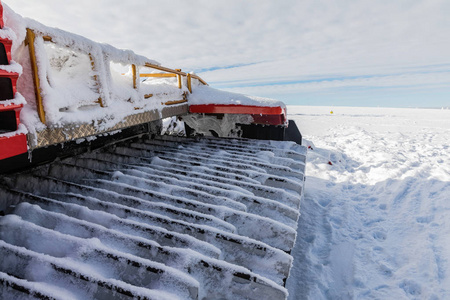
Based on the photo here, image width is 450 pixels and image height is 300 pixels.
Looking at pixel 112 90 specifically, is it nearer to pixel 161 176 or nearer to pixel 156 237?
pixel 161 176

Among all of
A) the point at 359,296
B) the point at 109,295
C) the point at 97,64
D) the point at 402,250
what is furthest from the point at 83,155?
the point at 402,250

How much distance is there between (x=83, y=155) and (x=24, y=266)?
97.9 inches

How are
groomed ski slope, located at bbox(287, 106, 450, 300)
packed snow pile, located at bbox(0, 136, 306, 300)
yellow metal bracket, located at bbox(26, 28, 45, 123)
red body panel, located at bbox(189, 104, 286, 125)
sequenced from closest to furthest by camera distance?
packed snow pile, located at bbox(0, 136, 306, 300) → yellow metal bracket, located at bbox(26, 28, 45, 123) → groomed ski slope, located at bbox(287, 106, 450, 300) → red body panel, located at bbox(189, 104, 286, 125)

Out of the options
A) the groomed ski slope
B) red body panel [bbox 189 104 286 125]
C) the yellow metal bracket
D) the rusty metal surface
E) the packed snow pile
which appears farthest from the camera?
red body panel [bbox 189 104 286 125]

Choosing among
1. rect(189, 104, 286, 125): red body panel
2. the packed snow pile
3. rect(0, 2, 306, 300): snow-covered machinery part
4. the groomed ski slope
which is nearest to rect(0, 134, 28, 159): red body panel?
rect(0, 2, 306, 300): snow-covered machinery part

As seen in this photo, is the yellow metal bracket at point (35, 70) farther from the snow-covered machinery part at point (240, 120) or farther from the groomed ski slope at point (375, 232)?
the snow-covered machinery part at point (240, 120)

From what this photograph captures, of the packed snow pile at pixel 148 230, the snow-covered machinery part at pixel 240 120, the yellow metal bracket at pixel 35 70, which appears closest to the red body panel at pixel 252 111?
the snow-covered machinery part at pixel 240 120

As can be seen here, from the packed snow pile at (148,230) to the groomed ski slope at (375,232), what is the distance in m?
1.60

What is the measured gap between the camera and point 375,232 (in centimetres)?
501

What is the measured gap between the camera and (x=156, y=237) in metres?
2.19

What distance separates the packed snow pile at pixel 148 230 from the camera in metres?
1.71

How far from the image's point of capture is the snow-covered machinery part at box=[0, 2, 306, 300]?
69.6 inches

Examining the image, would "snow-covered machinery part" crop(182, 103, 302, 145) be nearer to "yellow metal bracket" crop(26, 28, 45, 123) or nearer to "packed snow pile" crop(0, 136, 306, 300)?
"packed snow pile" crop(0, 136, 306, 300)

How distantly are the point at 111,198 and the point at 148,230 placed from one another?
0.83 m
